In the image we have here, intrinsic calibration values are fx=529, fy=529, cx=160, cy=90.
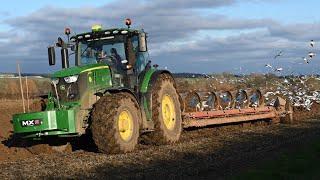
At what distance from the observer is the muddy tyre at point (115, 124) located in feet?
32.4

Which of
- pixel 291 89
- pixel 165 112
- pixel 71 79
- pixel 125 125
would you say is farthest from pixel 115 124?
pixel 291 89

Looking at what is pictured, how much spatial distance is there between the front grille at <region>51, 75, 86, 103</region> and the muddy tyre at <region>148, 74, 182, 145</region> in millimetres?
1788

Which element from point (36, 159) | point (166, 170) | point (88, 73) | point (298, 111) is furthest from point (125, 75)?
point (298, 111)

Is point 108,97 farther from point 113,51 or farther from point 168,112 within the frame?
point 168,112

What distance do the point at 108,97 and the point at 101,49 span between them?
66.0 inches

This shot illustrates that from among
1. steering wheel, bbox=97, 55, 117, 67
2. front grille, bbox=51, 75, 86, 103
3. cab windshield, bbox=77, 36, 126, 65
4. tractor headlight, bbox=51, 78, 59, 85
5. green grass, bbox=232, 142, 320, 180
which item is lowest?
green grass, bbox=232, 142, 320, 180

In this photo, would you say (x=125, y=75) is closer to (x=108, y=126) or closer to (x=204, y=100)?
(x=108, y=126)

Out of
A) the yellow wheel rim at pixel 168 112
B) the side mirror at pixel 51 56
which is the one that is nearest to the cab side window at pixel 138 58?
the yellow wheel rim at pixel 168 112

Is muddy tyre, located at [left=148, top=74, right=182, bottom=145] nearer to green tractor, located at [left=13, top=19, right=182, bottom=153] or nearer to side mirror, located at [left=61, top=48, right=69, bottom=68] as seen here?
green tractor, located at [left=13, top=19, right=182, bottom=153]

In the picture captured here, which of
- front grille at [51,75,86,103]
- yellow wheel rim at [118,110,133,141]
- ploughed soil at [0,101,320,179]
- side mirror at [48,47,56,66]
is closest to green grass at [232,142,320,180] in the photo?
ploughed soil at [0,101,320,179]

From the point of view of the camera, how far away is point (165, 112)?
12250 millimetres

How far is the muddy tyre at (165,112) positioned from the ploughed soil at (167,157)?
0.28m

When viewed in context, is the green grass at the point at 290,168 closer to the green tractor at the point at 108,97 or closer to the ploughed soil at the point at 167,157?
the ploughed soil at the point at 167,157

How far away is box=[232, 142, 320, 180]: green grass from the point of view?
731 centimetres
